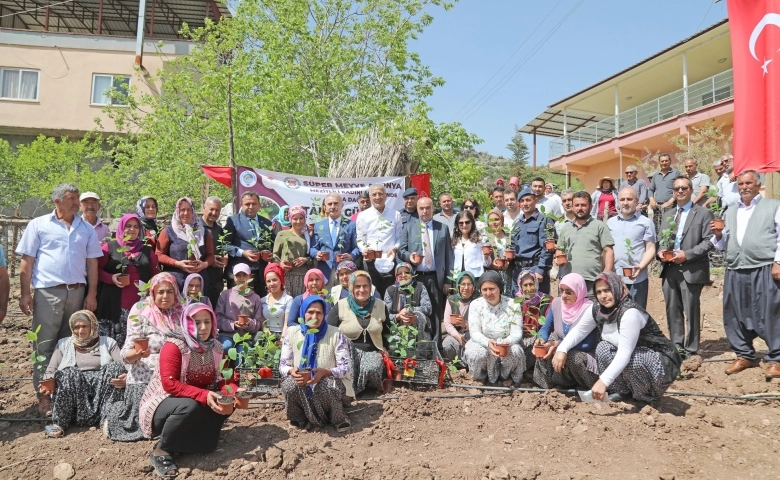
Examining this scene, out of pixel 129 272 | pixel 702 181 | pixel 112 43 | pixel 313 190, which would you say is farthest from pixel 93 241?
pixel 112 43

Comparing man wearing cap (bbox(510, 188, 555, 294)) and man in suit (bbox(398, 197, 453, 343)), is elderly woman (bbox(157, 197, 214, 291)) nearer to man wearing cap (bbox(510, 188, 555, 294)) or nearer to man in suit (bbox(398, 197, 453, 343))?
man in suit (bbox(398, 197, 453, 343))

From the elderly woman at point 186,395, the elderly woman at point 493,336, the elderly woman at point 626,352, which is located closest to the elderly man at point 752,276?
the elderly woman at point 626,352

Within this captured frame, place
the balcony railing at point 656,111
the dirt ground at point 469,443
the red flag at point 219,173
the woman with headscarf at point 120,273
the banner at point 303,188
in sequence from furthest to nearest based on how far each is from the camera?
the balcony railing at point 656,111
the red flag at point 219,173
the banner at point 303,188
the woman with headscarf at point 120,273
the dirt ground at point 469,443

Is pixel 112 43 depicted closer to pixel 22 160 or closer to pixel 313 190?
pixel 22 160

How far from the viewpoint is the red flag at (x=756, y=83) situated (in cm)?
495

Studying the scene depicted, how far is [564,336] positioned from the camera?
4496 millimetres

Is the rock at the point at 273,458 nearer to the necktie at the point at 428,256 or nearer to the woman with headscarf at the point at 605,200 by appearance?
the necktie at the point at 428,256

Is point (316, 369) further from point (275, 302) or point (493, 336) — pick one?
point (493, 336)

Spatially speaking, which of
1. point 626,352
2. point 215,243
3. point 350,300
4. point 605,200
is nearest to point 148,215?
point 215,243

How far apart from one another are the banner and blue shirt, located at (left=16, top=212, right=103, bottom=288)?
281 cm

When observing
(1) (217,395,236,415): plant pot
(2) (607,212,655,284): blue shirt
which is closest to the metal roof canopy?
(2) (607,212,655,284): blue shirt

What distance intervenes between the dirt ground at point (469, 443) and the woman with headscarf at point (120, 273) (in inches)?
34.5

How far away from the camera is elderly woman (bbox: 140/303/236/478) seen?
338cm

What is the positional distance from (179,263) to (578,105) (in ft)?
61.8
